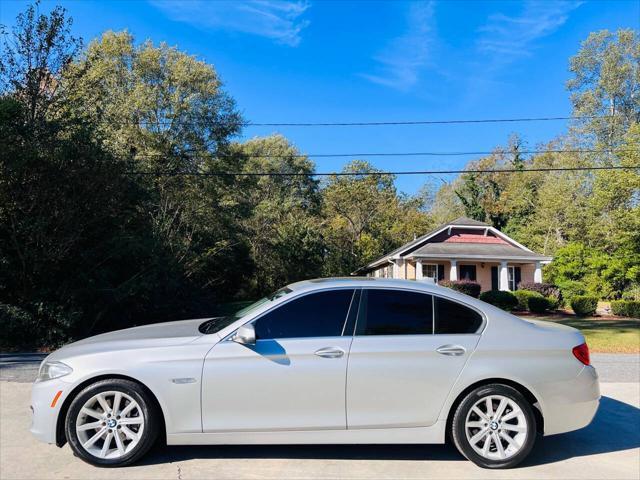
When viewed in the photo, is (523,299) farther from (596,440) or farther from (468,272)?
(596,440)

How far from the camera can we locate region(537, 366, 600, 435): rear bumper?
4285mm

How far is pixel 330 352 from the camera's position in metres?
4.20

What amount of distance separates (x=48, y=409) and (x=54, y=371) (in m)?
0.31

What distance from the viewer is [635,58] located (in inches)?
1559

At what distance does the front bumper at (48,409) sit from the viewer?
4.09 metres

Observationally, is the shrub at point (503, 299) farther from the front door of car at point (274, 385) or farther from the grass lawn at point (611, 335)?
the front door of car at point (274, 385)

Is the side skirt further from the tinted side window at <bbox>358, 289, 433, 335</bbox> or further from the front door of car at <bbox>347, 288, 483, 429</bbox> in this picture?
the tinted side window at <bbox>358, 289, 433, 335</bbox>

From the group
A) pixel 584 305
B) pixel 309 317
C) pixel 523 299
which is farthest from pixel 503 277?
pixel 309 317

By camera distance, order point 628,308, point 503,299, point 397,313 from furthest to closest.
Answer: point 503,299
point 628,308
point 397,313

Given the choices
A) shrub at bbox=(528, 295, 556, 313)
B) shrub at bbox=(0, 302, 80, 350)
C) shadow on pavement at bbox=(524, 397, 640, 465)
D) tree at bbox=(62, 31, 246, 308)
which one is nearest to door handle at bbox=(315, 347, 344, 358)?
shadow on pavement at bbox=(524, 397, 640, 465)

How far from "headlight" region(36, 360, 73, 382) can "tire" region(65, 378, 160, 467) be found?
23 centimetres

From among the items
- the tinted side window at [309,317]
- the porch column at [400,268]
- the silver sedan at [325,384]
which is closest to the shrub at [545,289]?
the porch column at [400,268]

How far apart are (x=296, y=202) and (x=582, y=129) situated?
83.6ft

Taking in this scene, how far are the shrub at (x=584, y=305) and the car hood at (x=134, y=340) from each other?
23146 millimetres
